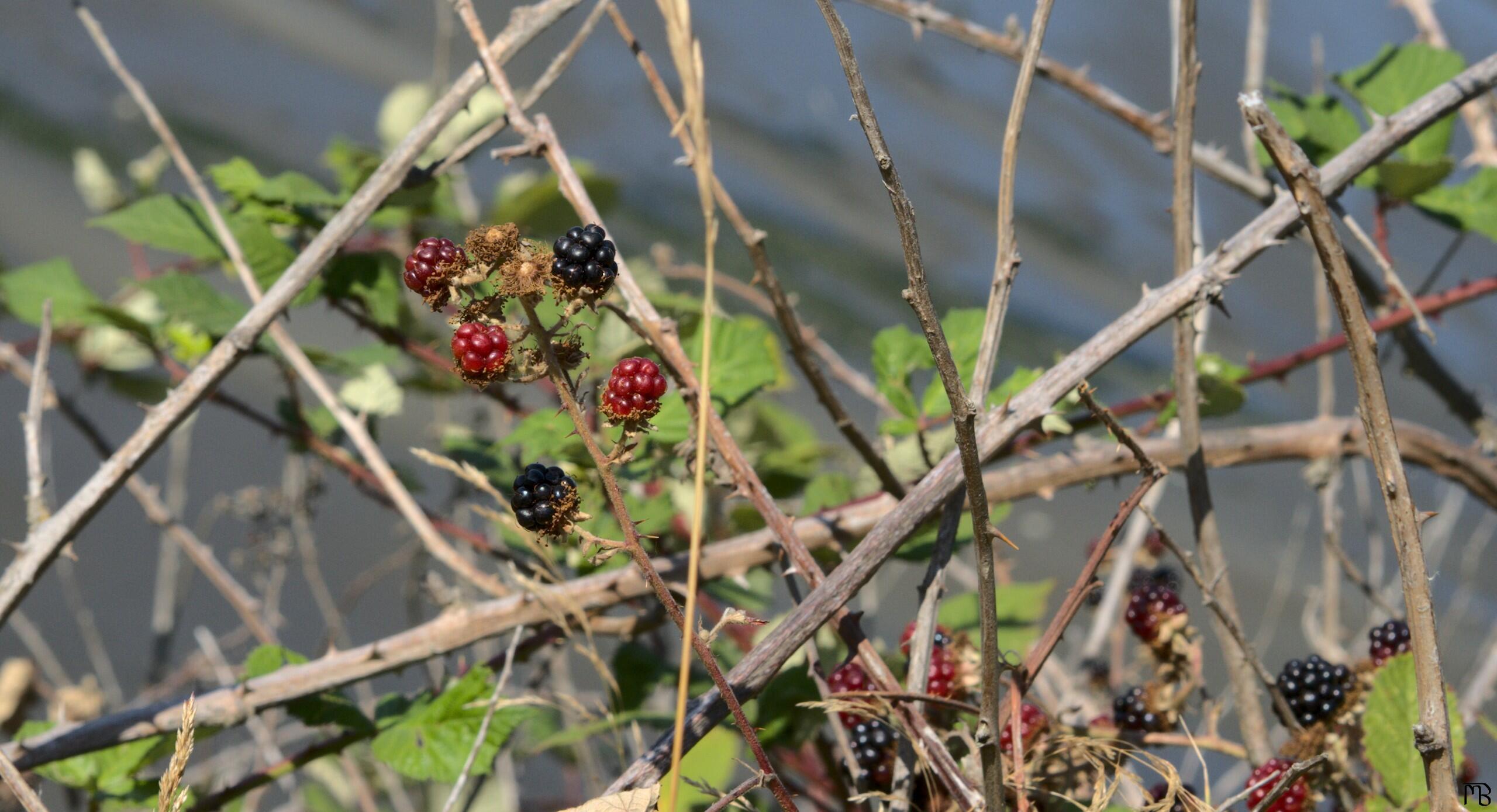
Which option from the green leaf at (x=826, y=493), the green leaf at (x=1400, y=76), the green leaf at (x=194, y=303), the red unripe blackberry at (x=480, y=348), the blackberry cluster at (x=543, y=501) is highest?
the green leaf at (x=1400, y=76)

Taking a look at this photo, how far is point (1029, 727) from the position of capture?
19.2 inches

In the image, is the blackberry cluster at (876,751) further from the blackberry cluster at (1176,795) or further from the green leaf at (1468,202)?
the green leaf at (1468,202)

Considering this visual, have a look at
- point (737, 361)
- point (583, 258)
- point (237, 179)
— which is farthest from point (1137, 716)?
point (237, 179)

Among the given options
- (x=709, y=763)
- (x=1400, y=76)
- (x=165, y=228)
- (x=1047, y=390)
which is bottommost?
(x=709, y=763)

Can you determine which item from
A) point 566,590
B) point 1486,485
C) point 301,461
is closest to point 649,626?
point 566,590

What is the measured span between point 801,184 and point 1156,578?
807mm

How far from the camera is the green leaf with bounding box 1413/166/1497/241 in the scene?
→ 70 cm

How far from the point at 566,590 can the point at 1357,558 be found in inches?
52.7

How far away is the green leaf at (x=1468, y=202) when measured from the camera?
70 cm

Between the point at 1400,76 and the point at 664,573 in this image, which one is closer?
the point at 664,573

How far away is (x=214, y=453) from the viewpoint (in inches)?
58.7

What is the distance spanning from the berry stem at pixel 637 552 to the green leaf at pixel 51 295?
0.56 meters

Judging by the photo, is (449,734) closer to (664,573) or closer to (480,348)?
(664,573)

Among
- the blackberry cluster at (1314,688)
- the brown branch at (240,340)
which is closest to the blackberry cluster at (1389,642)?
the blackberry cluster at (1314,688)
